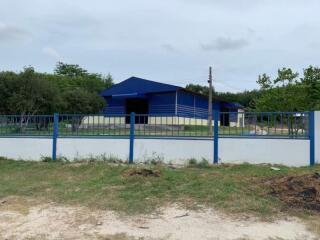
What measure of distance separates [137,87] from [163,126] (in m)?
25.8

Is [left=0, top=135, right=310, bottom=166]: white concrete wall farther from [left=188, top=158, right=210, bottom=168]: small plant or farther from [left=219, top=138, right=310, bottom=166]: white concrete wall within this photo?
[left=188, top=158, right=210, bottom=168]: small plant

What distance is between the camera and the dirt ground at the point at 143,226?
19.5ft

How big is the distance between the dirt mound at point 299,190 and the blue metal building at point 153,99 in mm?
25016

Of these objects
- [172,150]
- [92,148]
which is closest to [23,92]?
[92,148]

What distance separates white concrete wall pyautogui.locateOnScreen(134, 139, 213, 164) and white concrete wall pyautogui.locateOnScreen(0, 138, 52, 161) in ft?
9.98

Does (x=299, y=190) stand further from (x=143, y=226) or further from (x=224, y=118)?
(x=224, y=118)

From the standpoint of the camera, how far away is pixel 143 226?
630cm

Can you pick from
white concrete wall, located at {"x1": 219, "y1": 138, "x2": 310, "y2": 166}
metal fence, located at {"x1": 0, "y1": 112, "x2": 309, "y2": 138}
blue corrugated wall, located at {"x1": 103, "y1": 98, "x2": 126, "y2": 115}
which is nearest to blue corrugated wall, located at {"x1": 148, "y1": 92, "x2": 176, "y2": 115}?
blue corrugated wall, located at {"x1": 103, "y1": 98, "x2": 126, "y2": 115}

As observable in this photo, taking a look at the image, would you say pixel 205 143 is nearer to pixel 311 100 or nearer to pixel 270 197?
pixel 270 197

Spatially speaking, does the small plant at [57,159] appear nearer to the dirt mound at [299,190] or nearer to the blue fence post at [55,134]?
the blue fence post at [55,134]

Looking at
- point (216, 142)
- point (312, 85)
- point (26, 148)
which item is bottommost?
point (26, 148)

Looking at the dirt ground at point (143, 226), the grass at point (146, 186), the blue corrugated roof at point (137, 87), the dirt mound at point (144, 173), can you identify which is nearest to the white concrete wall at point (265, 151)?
the grass at point (146, 186)

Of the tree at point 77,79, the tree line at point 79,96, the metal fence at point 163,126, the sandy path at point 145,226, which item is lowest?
the sandy path at point 145,226

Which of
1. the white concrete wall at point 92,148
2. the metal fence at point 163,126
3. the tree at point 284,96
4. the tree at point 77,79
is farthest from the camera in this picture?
the tree at point 77,79
